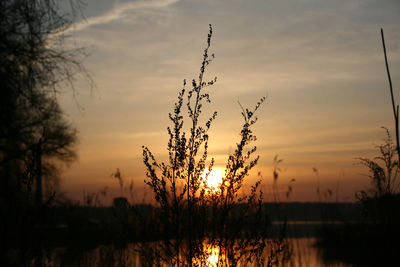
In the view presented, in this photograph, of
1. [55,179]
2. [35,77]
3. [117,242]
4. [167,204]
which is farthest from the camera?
[55,179]

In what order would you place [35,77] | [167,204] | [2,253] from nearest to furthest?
[2,253], [167,204], [35,77]

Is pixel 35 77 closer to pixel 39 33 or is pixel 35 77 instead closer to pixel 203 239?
pixel 39 33

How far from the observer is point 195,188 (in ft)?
10.9

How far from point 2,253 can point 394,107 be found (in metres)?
2.71

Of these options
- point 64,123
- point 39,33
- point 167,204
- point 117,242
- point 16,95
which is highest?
point 64,123

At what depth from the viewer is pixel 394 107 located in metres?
1.87

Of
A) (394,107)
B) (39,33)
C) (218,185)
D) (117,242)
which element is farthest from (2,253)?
(39,33)

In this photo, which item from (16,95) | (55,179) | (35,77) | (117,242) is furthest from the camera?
(55,179)

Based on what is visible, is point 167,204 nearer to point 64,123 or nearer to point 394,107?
point 394,107

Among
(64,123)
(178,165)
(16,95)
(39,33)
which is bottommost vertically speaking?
(178,165)

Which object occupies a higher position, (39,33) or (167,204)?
(39,33)

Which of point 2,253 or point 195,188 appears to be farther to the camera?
point 195,188

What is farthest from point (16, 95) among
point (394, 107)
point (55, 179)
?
point (55, 179)

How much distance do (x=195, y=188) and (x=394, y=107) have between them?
1833 mm
